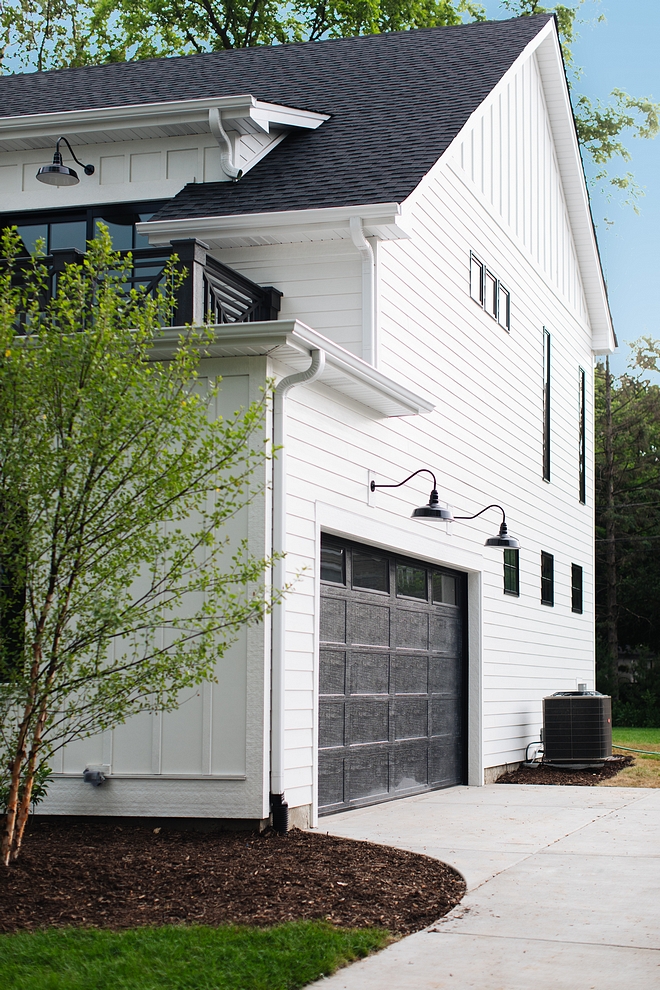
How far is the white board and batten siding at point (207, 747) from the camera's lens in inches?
327

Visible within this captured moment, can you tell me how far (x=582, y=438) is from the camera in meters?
20.4

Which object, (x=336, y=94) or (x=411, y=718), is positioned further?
(x=336, y=94)

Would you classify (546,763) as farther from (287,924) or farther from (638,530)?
(638,530)

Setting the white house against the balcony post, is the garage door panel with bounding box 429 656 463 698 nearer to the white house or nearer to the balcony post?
the white house

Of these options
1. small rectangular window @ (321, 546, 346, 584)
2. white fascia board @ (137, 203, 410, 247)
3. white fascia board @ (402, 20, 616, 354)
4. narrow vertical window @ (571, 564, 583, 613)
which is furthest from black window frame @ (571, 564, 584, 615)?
white fascia board @ (137, 203, 410, 247)

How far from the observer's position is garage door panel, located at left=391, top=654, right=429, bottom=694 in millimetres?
11320

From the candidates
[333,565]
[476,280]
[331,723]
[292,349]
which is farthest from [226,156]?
[331,723]

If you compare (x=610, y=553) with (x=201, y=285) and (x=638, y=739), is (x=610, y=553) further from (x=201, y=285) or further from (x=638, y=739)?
(x=201, y=285)

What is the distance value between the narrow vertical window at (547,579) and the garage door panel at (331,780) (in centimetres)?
762

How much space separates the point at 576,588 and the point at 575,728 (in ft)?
16.7

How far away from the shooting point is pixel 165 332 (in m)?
8.19

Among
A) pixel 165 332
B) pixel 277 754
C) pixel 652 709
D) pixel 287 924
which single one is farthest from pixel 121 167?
pixel 652 709

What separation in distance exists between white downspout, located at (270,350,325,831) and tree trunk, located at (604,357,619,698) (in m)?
23.9

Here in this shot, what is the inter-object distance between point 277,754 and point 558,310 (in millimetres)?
11844
